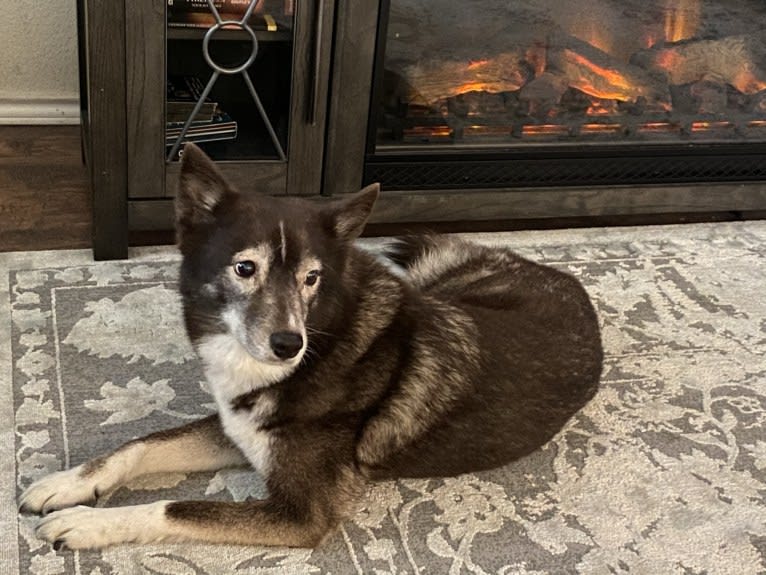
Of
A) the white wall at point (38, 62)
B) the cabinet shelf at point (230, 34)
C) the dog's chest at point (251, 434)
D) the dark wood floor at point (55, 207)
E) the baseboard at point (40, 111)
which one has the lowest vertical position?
the dark wood floor at point (55, 207)

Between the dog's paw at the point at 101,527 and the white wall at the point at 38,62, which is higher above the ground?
the white wall at the point at 38,62

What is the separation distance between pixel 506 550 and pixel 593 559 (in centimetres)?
18

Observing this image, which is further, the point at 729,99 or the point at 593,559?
the point at 729,99

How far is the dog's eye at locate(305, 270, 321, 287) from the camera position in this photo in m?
1.83

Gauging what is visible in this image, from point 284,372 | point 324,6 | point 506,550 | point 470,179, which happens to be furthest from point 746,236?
point 284,372

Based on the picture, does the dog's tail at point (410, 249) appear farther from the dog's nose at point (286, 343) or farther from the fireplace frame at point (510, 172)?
the dog's nose at point (286, 343)

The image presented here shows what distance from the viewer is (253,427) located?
192cm

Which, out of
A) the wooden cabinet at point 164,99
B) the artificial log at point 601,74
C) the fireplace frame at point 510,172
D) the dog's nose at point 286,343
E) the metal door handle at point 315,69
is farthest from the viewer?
the artificial log at point 601,74

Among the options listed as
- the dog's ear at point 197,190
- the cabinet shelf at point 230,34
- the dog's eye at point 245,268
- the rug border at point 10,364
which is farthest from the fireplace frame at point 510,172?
the dog's eye at point 245,268

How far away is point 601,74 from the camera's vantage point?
11.0 feet

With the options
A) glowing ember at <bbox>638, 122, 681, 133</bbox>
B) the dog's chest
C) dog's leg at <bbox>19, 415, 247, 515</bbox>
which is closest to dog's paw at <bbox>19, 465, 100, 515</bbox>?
dog's leg at <bbox>19, 415, 247, 515</bbox>

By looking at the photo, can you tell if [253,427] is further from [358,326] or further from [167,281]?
[167,281]

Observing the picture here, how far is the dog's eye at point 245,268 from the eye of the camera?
1786 millimetres

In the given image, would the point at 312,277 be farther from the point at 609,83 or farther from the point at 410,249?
the point at 609,83
